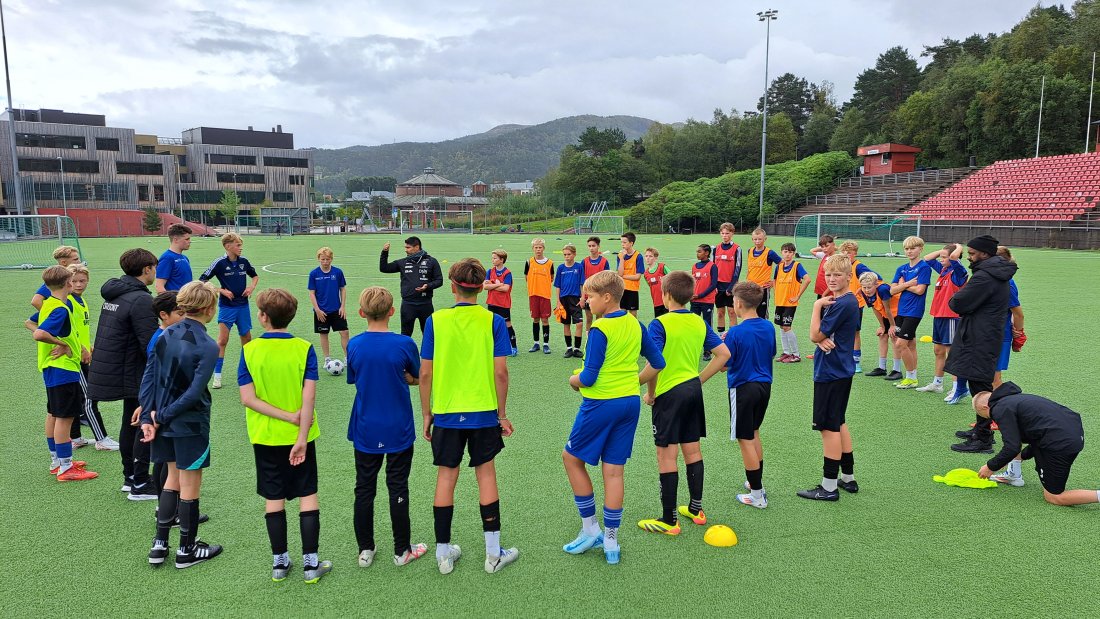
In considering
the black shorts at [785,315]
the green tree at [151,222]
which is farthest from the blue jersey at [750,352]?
the green tree at [151,222]

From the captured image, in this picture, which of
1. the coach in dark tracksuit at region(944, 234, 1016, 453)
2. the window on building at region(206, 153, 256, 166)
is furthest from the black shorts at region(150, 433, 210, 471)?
the window on building at region(206, 153, 256, 166)

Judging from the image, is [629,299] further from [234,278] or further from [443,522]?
[443,522]

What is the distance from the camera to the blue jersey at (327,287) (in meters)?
9.02

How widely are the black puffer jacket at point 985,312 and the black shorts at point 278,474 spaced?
6.03 m

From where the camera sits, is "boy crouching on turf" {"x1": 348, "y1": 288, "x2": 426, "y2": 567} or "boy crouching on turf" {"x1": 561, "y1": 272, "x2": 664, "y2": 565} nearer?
"boy crouching on turf" {"x1": 348, "y1": 288, "x2": 426, "y2": 567}

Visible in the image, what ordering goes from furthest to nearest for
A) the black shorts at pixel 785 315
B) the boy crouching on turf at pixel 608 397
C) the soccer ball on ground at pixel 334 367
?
the black shorts at pixel 785 315 → the soccer ball on ground at pixel 334 367 → the boy crouching on turf at pixel 608 397

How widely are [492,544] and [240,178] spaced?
101 metres

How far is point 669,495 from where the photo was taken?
14.7ft

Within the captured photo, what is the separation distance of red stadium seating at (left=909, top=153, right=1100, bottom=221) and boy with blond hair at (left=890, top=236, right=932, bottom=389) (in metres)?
35.0

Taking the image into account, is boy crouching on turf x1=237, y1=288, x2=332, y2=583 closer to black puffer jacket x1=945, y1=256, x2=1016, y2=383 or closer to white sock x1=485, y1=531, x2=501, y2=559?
white sock x1=485, y1=531, x2=501, y2=559

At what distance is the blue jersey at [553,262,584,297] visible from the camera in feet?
33.9

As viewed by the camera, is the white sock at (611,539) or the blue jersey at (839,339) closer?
the white sock at (611,539)

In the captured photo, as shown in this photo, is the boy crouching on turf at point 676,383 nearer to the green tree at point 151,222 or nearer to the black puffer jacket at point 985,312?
the black puffer jacket at point 985,312

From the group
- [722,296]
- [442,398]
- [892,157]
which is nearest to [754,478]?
[442,398]
